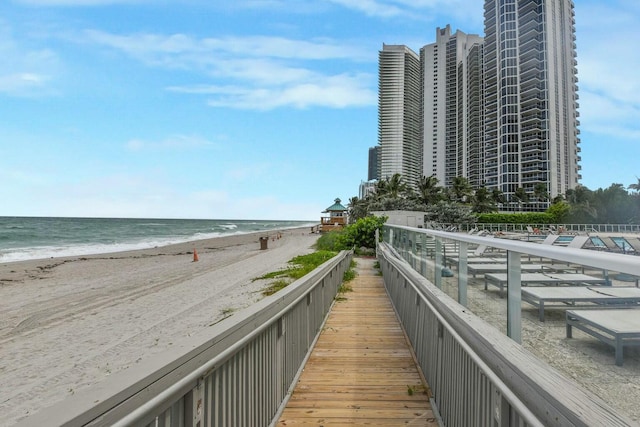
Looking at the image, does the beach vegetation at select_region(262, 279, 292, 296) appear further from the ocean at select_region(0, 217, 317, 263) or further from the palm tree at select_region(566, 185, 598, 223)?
the palm tree at select_region(566, 185, 598, 223)

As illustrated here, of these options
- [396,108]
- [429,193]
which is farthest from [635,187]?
[396,108]

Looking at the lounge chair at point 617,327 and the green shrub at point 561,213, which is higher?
the green shrub at point 561,213

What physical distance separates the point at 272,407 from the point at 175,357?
1.61 m

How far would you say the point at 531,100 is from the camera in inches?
3339

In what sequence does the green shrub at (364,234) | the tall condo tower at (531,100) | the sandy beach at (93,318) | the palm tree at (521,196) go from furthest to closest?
the tall condo tower at (531,100) < the palm tree at (521,196) < the green shrub at (364,234) < the sandy beach at (93,318)

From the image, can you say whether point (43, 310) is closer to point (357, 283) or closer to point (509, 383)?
point (357, 283)

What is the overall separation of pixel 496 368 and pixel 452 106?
146m

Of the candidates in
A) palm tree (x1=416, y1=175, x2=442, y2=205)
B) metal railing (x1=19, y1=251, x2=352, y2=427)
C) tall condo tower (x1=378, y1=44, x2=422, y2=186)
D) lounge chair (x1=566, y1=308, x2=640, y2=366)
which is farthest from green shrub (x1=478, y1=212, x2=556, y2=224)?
tall condo tower (x1=378, y1=44, x2=422, y2=186)

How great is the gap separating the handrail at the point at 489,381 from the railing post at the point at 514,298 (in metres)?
0.07

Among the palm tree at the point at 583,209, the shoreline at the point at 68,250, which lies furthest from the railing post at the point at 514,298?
the palm tree at the point at 583,209

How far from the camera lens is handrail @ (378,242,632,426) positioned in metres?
1.23

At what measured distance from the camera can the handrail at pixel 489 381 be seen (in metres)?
1.23

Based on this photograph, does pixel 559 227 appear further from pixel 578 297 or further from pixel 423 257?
pixel 578 297

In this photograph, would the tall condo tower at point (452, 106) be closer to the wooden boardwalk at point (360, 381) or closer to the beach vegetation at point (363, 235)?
the beach vegetation at point (363, 235)
